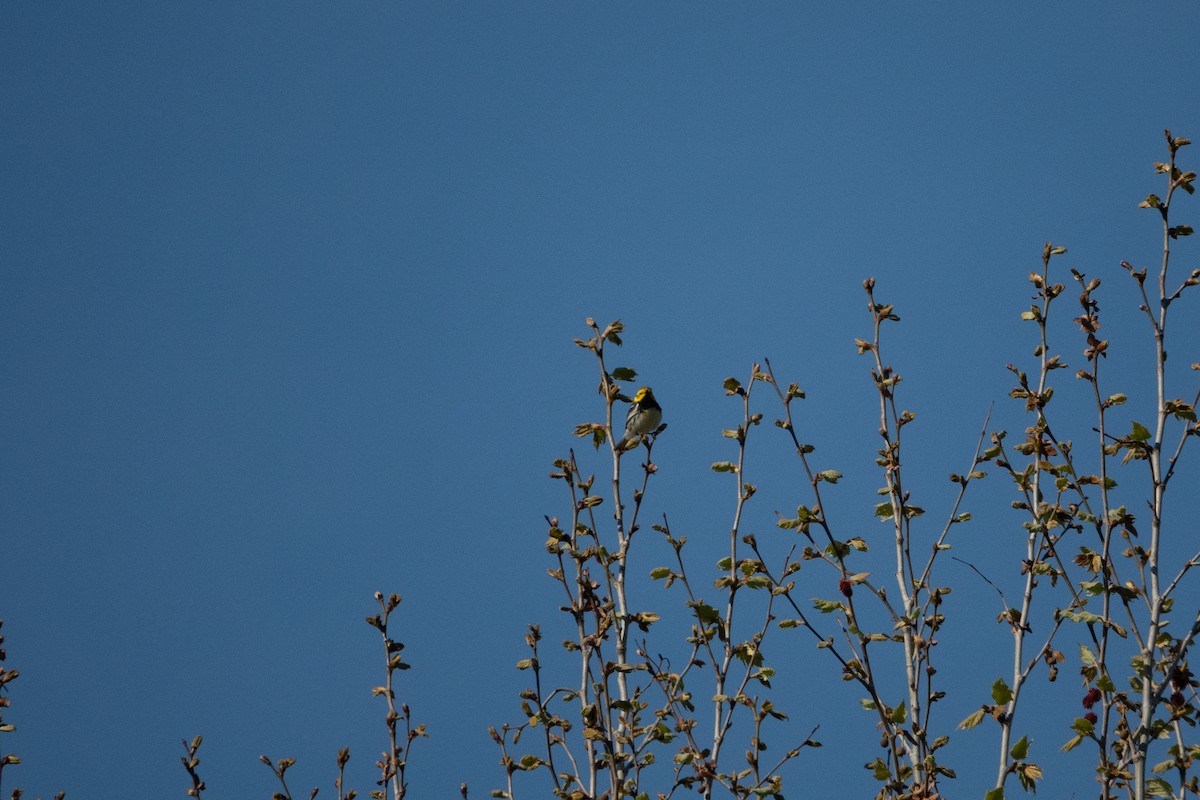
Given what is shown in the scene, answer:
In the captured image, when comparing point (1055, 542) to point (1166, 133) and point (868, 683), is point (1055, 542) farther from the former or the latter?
point (1166, 133)

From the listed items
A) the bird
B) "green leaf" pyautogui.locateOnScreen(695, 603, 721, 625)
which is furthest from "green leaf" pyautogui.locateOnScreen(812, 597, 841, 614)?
the bird

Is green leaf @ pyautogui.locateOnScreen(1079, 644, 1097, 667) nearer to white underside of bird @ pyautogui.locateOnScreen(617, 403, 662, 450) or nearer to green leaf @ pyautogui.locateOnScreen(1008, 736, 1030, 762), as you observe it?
green leaf @ pyautogui.locateOnScreen(1008, 736, 1030, 762)

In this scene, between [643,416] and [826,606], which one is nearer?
[826,606]

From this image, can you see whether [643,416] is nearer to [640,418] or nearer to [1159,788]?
[640,418]

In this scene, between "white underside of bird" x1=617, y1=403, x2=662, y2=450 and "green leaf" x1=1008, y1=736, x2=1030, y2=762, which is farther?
"white underside of bird" x1=617, y1=403, x2=662, y2=450

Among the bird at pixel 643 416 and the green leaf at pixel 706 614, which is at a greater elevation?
the bird at pixel 643 416

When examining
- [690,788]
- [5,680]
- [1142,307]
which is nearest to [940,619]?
[690,788]

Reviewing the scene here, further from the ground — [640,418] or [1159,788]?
[640,418]

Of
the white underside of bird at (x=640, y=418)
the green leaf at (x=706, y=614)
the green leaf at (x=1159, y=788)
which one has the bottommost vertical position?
the green leaf at (x=1159, y=788)

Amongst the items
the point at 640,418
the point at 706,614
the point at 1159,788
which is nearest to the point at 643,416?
the point at 640,418

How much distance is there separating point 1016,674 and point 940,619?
445mm

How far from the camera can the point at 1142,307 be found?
5906 mm

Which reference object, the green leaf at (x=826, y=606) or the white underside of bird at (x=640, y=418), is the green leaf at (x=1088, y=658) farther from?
the white underside of bird at (x=640, y=418)

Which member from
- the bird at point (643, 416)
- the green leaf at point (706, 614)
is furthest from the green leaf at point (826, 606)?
the bird at point (643, 416)
